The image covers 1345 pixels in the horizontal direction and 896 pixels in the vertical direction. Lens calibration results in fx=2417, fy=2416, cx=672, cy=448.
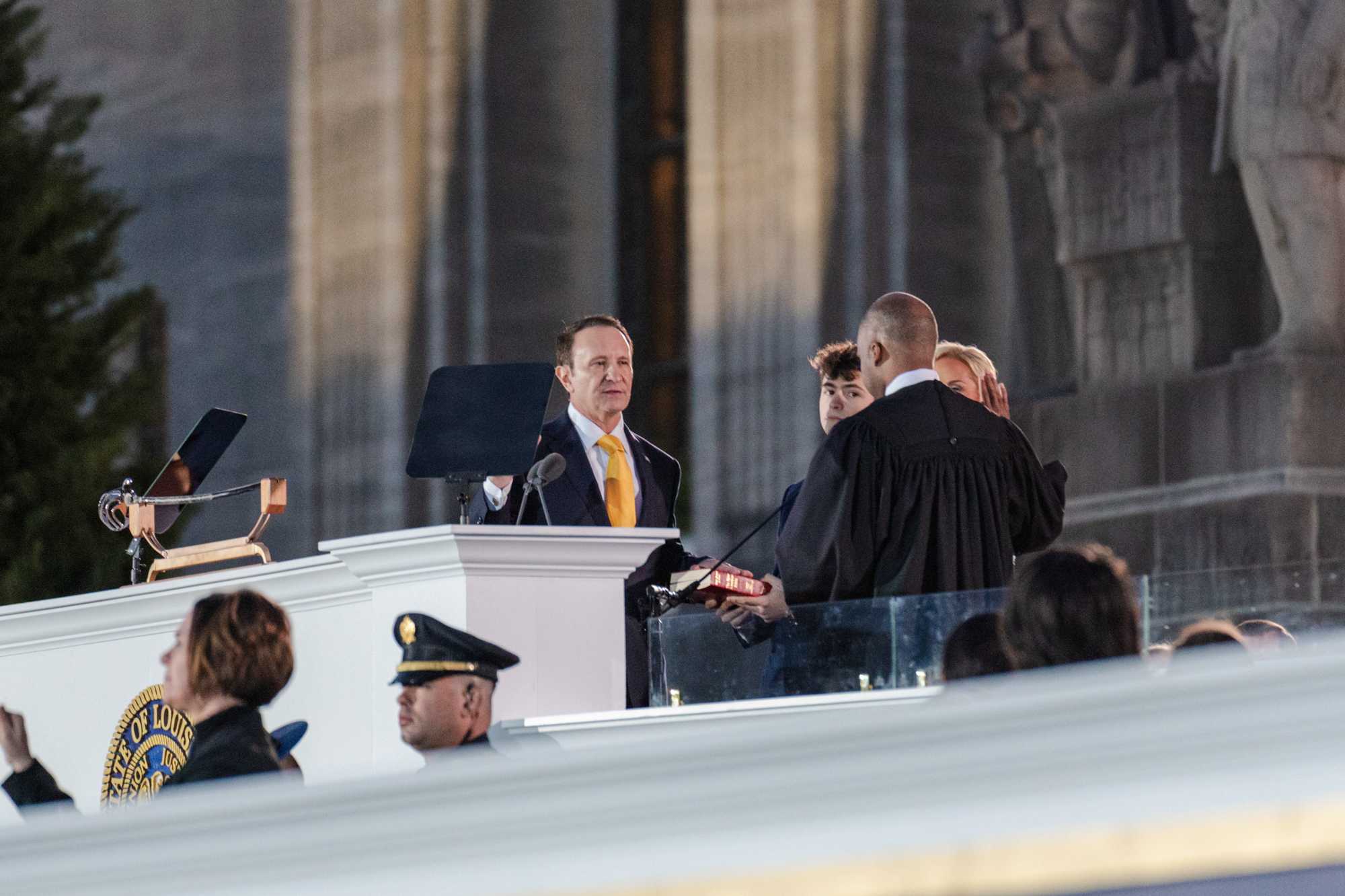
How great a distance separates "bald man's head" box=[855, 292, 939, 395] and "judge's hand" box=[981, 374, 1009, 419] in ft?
3.14

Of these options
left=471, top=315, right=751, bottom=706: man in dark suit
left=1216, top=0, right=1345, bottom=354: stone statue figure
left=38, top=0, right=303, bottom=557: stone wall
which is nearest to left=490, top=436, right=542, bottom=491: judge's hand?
left=471, top=315, right=751, bottom=706: man in dark suit

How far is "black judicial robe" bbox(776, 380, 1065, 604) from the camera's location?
5.61 meters

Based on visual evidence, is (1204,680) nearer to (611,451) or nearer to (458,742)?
(458,742)

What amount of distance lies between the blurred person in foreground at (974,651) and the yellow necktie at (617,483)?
8.12 feet

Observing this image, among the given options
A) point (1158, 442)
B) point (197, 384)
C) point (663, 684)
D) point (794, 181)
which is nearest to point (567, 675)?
point (663, 684)

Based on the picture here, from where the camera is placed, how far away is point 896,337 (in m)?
5.74

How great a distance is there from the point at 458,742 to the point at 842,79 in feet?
29.3

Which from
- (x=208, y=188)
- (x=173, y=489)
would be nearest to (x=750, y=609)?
(x=173, y=489)

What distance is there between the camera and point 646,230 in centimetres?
1595

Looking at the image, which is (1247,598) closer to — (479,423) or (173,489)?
(479,423)

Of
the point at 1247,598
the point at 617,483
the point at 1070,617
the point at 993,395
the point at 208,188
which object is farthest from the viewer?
the point at 208,188

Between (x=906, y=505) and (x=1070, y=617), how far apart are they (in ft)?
7.99

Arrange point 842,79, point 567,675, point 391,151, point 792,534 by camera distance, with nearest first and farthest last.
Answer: point 567,675 < point 792,534 < point 842,79 < point 391,151

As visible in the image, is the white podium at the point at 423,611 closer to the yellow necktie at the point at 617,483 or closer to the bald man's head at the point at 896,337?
the bald man's head at the point at 896,337
